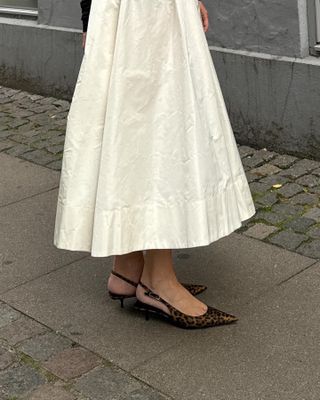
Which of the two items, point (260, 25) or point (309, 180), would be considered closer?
point (309, 180)

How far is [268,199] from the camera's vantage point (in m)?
5.81

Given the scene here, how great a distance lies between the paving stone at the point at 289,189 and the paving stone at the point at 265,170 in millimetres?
284

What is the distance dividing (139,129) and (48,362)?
42.7 inches

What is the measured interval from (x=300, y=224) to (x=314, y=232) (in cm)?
14

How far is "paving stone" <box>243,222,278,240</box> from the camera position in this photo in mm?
5266

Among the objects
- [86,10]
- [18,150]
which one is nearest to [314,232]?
[86,10]

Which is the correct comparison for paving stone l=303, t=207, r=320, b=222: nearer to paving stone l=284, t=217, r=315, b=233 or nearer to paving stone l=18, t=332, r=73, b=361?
paving stone l=284, t=217, r=315, b=233

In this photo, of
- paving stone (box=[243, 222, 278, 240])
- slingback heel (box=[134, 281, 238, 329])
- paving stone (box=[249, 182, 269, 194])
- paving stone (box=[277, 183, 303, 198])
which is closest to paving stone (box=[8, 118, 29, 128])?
paving stone (box=[249, 182, 269, 194])

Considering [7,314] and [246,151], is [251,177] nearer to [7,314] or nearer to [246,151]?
[246,151]

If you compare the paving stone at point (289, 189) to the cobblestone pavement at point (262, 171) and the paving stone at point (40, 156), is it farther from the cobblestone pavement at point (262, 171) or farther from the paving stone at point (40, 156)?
the paving stone at point (40, 156)

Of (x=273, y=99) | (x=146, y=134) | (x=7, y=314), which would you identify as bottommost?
(x=7, y=314)

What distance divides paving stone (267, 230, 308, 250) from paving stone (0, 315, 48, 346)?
1457 millimetres

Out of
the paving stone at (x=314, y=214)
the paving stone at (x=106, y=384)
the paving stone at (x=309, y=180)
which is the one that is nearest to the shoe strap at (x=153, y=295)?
the paving stone at (x=106, y=384)

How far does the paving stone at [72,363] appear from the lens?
13.0 ft
